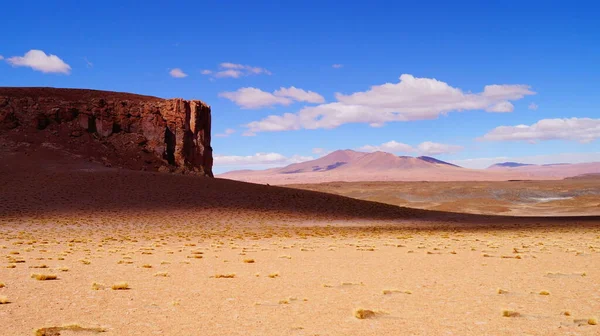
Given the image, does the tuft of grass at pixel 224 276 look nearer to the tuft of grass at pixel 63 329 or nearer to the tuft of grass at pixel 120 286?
the tuft of grass at pixel 120 286

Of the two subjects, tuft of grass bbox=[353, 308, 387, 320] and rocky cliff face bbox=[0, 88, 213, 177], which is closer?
tuft of grass bbox=[353, 308, 387, 320]

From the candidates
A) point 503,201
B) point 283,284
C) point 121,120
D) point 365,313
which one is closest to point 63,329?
point 365,313

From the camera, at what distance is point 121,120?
62781 mm

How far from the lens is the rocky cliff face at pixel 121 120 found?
5900cm

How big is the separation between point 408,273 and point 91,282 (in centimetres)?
783

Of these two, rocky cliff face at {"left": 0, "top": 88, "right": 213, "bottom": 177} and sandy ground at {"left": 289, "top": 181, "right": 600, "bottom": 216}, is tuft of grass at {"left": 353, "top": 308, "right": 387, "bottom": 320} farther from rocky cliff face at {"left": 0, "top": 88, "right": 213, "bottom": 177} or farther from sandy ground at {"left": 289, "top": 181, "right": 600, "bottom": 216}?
sandy ground at {"left": 289, "top": 181, "right": 600, "bottom": 216}

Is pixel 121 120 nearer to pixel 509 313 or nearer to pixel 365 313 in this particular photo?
pixel 365 313

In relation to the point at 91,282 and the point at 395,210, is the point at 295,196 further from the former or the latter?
the point at 91,282

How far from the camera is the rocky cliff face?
59.0m

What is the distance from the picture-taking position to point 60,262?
631 inches

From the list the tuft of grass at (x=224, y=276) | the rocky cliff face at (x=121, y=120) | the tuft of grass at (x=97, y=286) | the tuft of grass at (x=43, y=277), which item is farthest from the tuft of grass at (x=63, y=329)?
the rocky cliff face at (x=121, y=120)

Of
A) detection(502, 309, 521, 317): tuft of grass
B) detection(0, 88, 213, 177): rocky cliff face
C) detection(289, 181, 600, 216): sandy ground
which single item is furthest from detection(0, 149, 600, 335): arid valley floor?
detection(289, 181, 600, 216): sandy ground

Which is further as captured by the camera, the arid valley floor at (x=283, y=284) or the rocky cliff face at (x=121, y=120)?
the rocky cliff face at (x=121, y=120)

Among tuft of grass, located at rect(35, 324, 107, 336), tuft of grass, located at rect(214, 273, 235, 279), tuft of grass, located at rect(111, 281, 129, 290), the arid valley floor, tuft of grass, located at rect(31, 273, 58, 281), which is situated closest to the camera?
tuft of grass, located at rect(35, 324, 107, 336)
